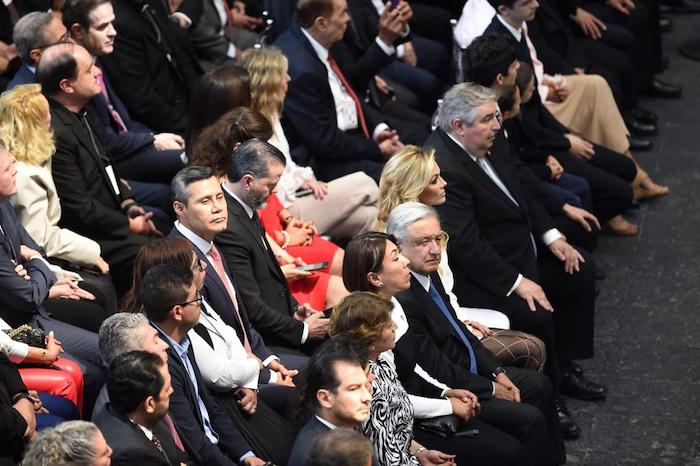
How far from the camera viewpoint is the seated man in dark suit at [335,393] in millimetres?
4355

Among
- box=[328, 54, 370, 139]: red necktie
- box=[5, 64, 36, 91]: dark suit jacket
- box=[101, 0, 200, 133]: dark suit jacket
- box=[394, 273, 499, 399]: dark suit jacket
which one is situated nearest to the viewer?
box=[394, 273, 499, 399]: dark suit jacket

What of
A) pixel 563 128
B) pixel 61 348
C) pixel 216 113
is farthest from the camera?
pixel 563 128

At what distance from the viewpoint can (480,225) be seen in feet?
21.1

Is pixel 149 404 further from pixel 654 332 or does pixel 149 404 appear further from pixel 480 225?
pixel 654 332

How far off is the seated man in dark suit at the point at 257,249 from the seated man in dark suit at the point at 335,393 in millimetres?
1049

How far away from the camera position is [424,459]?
500 cm

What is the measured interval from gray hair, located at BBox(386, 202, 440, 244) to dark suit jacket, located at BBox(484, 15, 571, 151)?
213cm

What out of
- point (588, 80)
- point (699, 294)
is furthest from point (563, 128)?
point (699, 294)

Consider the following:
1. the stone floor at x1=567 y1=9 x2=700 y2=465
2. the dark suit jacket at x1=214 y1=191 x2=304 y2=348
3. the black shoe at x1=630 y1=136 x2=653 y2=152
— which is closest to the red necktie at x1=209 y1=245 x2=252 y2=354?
the dark suit jacket at x1=214 y1=191 x2=304 y2=348

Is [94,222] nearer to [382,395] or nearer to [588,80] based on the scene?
[382,395]

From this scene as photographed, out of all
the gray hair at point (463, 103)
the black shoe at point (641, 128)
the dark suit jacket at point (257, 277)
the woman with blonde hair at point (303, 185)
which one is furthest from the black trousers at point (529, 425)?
the black shoe at point (641, 128)

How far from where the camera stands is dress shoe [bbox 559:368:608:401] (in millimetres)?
6434

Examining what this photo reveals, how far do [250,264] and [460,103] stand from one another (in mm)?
1403

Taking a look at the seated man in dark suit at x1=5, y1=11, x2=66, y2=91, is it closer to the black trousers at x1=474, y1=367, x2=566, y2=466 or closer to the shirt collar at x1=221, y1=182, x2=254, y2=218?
the shirt collar at x1=221, y1=182, x2=254, y2=218
